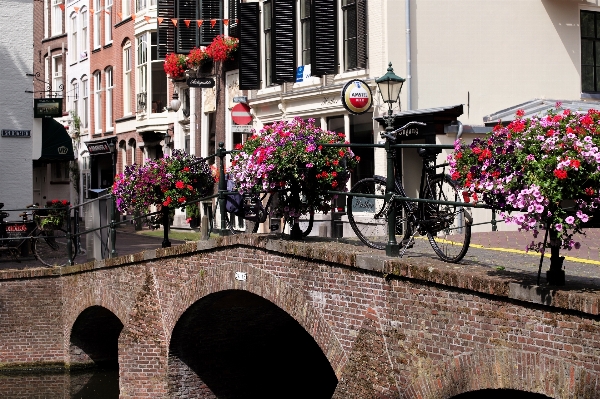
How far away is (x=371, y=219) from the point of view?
11.3 m

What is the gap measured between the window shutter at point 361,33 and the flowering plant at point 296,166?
9215 mm

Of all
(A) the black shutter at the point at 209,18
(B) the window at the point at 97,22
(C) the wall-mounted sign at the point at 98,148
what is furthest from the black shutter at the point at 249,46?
(B) the window at the point at 97,22

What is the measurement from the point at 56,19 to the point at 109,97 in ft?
28.9

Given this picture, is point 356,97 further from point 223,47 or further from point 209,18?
point 209,18

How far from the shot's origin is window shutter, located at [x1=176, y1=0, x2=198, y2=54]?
26016 millimetres

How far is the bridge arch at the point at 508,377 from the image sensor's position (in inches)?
249

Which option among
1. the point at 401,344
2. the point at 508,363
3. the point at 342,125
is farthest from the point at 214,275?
the point at 342,125

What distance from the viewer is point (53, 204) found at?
60.2 feet

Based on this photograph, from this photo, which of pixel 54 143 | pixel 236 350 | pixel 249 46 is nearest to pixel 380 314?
pixel 236 350

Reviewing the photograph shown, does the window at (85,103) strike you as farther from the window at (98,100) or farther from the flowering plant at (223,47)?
the flowering plant at (223,47)

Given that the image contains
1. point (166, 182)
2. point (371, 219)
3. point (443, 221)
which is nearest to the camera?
point (443, 221)

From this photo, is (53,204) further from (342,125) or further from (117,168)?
(117,168)

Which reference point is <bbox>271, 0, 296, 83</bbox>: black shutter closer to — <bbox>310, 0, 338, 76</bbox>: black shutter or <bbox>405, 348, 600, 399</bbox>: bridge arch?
<bbox>310, 0, 338, 76</bbox>: black shutter

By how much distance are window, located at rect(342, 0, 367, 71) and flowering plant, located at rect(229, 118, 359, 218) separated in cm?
929
